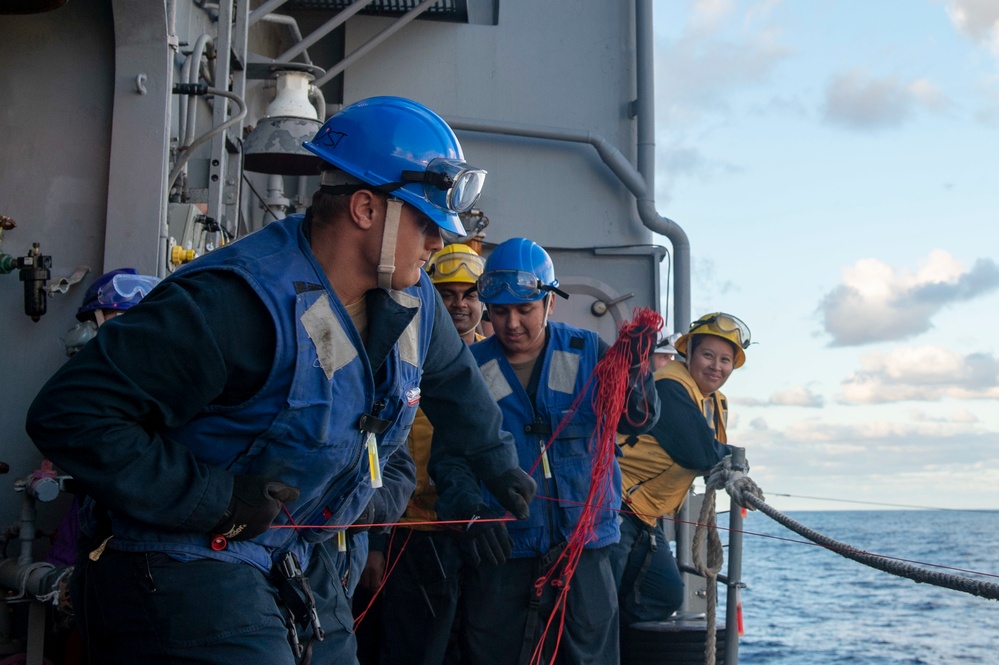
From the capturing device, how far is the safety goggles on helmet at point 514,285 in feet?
15.0

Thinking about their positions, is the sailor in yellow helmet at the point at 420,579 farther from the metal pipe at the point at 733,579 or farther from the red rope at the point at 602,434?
the metal pipe at the point at 733,579

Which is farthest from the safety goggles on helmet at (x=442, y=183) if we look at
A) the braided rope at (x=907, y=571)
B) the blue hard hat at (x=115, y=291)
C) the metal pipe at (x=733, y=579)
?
the metal pipe at (x=733, y=579)

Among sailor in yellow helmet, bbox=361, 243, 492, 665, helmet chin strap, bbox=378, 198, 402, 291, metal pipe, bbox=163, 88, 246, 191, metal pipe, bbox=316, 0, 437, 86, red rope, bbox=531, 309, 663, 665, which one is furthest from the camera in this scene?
metal pipe, bbox=316, 0, 437, 86

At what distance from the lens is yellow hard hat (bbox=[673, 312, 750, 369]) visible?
579cm

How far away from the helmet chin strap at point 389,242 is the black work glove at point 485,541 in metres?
1.71

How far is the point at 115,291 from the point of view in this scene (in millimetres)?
4258

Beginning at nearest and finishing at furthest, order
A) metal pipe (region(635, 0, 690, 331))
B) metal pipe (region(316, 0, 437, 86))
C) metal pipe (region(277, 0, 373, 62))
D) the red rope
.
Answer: the red rope < metal pipe (region(277, 0, 373, 62)) < metal pipe (region(316, 0, 437, 86)) < metal pipe (region(635, 0, 690, 331))

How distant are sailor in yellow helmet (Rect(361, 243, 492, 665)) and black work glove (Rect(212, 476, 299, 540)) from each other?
2132 millimetres

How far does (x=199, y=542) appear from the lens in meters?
2.32

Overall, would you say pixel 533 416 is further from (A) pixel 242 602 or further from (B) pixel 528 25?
(B) pixel 528 25

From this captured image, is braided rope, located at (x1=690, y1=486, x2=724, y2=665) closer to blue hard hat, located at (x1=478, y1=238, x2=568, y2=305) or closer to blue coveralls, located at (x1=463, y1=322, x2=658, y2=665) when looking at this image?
blue coveralls, located at (x1=463, y1=322, x2=658, y2=665)

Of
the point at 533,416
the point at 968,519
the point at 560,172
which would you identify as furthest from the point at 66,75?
the point at 968,519

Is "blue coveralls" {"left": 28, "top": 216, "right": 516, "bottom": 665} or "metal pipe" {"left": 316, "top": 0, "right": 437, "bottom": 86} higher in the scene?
"metal pipe" {"left": 316, "top": 0, "right": 437, "bottom": 86}

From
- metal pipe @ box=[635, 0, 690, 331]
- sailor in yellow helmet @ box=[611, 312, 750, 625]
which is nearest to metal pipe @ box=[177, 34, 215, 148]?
sailor in yellow helmet @ box=[611, 312, 750, 625]
